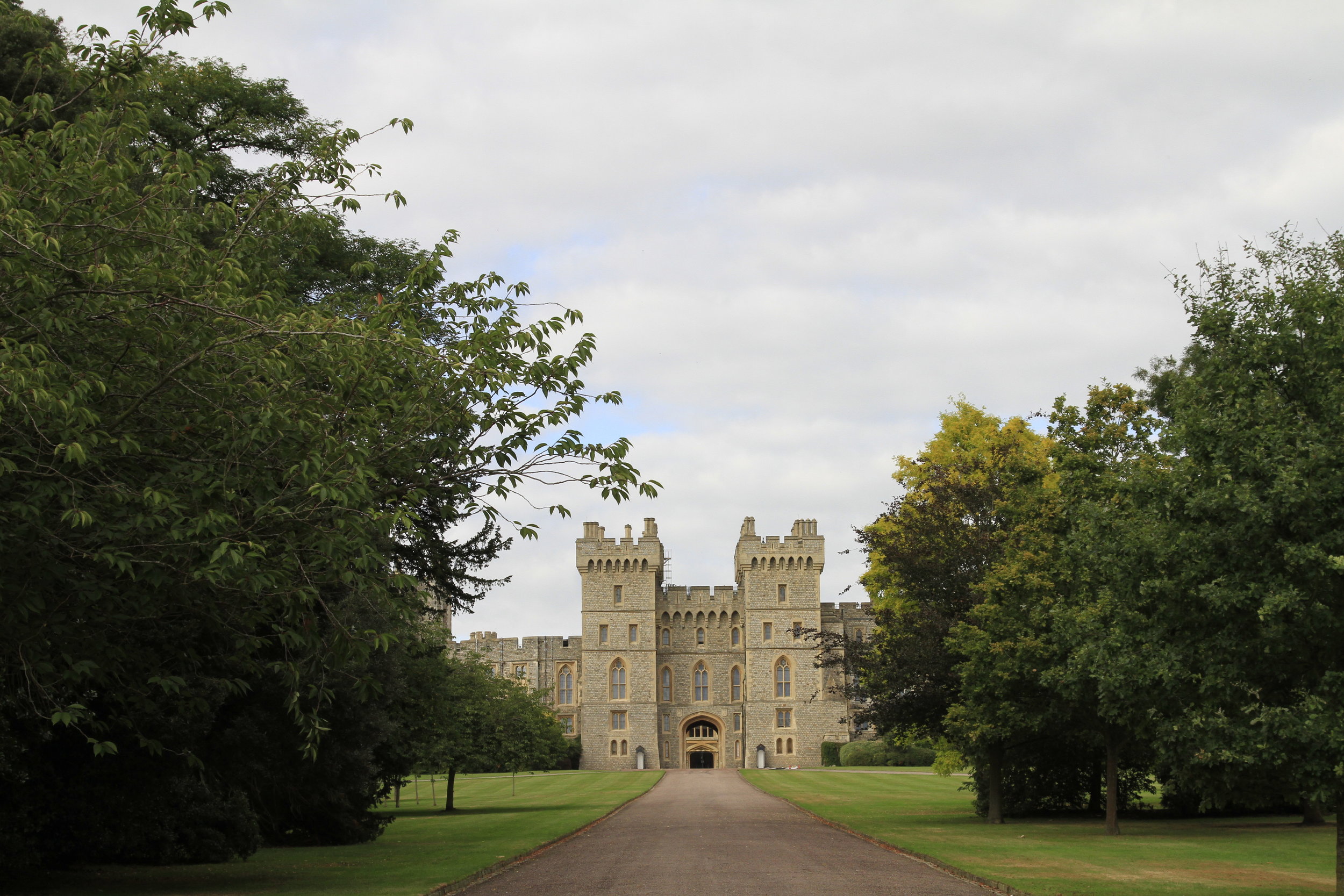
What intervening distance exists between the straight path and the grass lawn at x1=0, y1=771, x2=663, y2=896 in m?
0.99

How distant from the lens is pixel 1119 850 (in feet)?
65.7

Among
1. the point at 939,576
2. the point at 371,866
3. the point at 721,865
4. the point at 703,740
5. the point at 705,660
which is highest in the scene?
the point at 705,660

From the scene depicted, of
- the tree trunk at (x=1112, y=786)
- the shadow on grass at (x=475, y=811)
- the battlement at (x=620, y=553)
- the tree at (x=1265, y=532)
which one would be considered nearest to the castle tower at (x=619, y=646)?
the battlement at (x=620, y=553)

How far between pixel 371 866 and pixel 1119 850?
12.5 m

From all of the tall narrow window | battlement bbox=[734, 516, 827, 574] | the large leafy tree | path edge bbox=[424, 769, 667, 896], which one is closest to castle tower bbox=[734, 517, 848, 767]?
battlement bbox=[734, 516, 827, 574]

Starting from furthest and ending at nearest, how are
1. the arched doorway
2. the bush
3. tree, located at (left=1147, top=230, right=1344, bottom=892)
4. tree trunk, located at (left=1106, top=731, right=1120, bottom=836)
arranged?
the arched doorway
the bush
tree trunk, located at (left=1106, top=731, right=1120, bottom=836)
tree, located at (left=1147, top=230, right=1344, bottom=892)

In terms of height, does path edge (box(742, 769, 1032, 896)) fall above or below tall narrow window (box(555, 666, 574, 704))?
below

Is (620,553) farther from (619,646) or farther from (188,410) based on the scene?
(188,410)

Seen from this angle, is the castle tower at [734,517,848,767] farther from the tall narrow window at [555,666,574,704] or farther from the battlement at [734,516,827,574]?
the tall narrow window at [555,666,574,704]

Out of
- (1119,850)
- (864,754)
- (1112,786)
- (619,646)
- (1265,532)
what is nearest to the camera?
(1265,532)

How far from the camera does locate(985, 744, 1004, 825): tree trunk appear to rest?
2659 cm

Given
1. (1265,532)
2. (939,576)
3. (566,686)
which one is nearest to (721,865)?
(1265,532)

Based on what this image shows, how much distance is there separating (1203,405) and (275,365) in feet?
33.8

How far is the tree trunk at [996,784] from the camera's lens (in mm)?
26594
